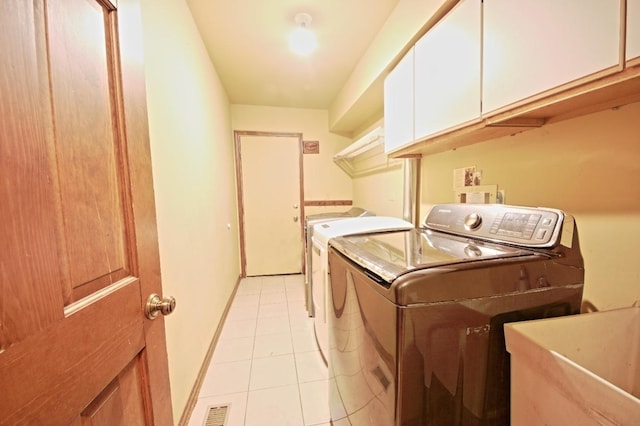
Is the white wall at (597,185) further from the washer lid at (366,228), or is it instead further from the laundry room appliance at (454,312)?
the washer lid at (366,228)

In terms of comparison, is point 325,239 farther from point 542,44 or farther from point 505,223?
point 542,44

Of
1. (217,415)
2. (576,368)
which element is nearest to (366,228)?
(576,368)

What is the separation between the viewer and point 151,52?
3.85 ft

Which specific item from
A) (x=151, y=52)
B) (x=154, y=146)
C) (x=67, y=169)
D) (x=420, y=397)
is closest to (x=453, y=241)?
(x=420, y=397)

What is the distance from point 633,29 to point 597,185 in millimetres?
506

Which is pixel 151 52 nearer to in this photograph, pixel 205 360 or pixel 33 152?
pixel 33 152

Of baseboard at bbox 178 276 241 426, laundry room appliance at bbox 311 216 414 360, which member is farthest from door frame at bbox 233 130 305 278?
laundry room appliance at bbox 311 216 414 360

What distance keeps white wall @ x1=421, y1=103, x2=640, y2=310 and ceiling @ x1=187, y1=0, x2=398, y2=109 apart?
1327mm

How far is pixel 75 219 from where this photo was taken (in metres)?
0.49

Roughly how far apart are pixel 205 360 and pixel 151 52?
193 centimetres

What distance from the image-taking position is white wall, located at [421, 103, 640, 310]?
2.56ft

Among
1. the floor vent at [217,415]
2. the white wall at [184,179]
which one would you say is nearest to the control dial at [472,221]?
the white wall at [184,179]

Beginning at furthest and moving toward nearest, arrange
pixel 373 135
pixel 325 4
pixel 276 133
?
pixel 276 133, pixel 373 135, pixel 325 4

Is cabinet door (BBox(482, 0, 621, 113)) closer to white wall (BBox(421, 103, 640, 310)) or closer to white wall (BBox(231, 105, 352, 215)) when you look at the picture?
white wall (BBox(421, 103, 640, 310))
